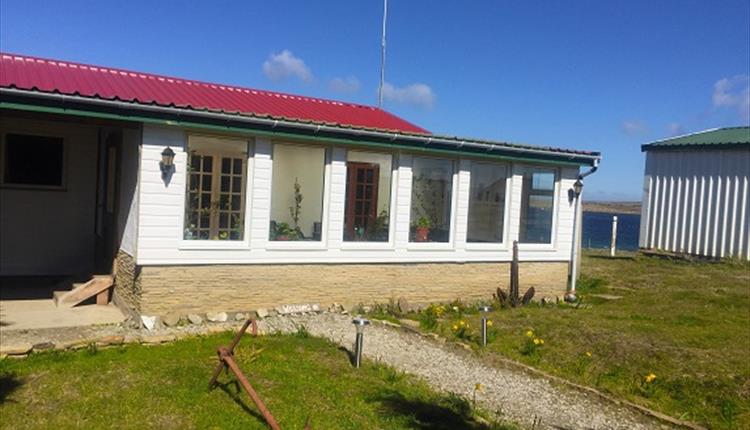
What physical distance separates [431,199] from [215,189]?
13.4 feet

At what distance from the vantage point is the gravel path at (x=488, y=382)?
20.3ft

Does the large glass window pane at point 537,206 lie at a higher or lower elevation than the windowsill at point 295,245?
higher

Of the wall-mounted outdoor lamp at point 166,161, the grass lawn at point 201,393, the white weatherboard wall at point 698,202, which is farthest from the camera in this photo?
the white weatherboard wall at point 698,202

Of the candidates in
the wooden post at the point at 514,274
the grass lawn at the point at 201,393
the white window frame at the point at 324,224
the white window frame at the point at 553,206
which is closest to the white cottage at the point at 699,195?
the white window frame at the point at 553,206

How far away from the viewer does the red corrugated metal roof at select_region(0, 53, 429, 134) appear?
9508mm

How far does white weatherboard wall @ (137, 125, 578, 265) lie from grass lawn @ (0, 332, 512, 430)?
208 cm

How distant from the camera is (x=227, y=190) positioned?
31.5 feet

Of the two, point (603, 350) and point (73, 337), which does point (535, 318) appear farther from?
point (73, 337)

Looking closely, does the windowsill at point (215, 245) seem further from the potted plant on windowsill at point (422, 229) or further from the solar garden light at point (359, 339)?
the potted plant on windowsill at point (422, 229)

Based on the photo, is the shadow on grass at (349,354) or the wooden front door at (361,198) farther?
the wooden front door at (361,198)

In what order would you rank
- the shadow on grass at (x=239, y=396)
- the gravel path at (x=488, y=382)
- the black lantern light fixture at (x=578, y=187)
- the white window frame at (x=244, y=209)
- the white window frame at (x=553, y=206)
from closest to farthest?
1. the shadow on grass at (x=239, y=396)
2. the gravel path at (x=488, y=382)
3. the white window frame at (x=244, y=209)
4. the white window frame at (x=553, y=206)
5. the black lantern light fixture at (x=578, y=187)

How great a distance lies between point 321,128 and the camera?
32.4 ft

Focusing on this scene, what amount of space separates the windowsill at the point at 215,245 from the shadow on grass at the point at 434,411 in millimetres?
4169

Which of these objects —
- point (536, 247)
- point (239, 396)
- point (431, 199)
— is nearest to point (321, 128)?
point (431, 199)
